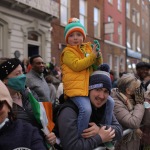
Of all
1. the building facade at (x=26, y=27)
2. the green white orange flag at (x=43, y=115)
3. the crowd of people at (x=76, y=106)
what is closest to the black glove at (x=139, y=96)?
the crowd of people at (x=76, y=106)

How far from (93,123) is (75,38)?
891 mm

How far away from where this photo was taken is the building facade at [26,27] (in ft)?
36.0

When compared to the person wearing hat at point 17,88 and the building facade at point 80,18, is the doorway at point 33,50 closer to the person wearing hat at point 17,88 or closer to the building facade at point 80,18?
the building facade at point 80,18

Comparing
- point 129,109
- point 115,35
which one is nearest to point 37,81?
point 129,109

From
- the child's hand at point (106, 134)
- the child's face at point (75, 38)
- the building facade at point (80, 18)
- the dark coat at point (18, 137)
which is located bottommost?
the child's hand at point (106, 134)

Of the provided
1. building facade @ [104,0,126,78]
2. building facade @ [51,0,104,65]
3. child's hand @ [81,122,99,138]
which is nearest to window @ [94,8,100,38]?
building facade @ [51,0,104,65]

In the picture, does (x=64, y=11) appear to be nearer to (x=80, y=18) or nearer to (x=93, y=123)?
(x=80, y=18)

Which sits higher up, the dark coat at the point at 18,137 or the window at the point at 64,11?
the window at the point at 64,11

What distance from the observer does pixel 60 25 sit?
49.7 ft

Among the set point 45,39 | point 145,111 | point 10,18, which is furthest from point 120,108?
point 45,39

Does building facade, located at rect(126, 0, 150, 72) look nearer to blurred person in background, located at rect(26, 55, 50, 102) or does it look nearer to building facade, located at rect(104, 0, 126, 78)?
building facade, located at rect(104, 0, 126, 78)

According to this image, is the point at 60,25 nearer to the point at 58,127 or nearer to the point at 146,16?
the point at 58,127

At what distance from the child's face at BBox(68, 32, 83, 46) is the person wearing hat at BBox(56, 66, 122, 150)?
15.8 inches

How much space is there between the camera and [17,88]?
95.6 inches
